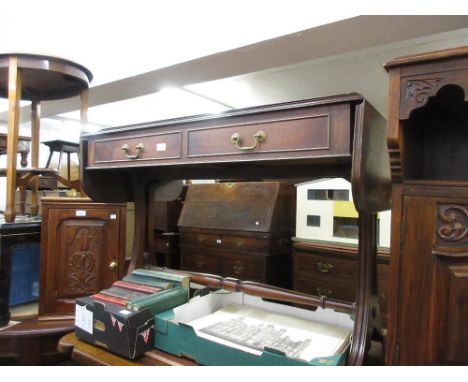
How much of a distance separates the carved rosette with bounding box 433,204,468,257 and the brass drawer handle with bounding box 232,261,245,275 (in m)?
2.12

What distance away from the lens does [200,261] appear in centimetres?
290

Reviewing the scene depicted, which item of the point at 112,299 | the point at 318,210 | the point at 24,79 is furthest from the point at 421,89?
the point at 24,79

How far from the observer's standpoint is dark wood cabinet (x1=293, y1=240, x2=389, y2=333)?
7.30 ft

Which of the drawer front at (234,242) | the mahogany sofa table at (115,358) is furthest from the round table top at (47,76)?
the drawer front at (234,242)

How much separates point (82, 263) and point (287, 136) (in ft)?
4.85

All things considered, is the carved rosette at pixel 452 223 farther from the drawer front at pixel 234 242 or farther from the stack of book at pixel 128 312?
the drawer front at pixel 234 242

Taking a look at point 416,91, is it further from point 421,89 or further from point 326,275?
point 326,275

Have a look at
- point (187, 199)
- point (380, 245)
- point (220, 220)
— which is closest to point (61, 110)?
point (187, 199)

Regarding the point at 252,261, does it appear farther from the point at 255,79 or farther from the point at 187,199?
the point at 255,79

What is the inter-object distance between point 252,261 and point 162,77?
155cm

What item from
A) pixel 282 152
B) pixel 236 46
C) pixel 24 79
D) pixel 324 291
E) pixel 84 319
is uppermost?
pixel 236 46

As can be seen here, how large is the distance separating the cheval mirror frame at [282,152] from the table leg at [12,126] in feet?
2.16

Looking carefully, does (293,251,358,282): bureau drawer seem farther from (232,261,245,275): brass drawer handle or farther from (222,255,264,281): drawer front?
A: (232,261,245,275): brass drawer handle

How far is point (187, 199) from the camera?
310 cm
